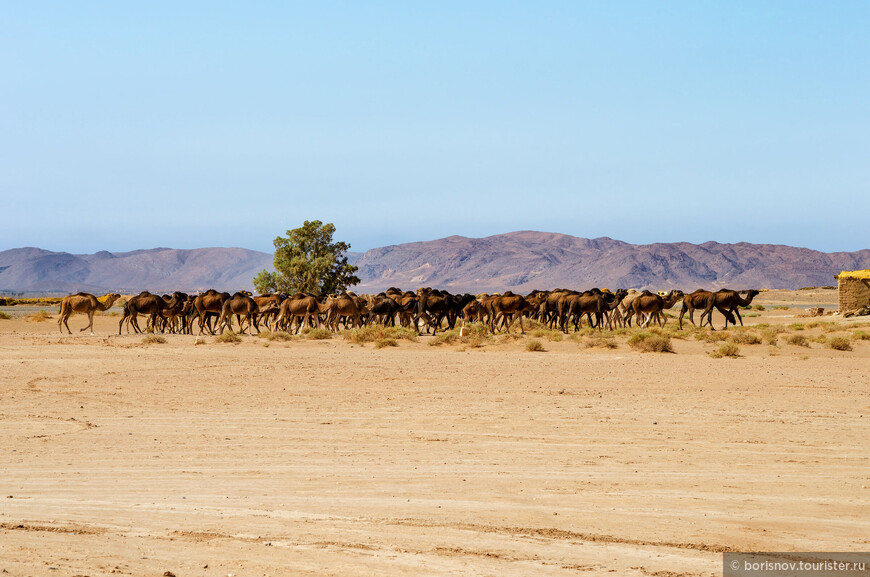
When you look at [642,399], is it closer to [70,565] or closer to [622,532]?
[622,532]

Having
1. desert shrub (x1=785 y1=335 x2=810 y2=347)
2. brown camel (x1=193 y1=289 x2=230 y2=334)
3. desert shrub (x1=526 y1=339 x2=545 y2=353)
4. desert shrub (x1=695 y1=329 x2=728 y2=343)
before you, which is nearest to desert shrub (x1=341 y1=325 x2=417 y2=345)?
desert shrub (x1=526 y1=339 x2=545 y2=353)

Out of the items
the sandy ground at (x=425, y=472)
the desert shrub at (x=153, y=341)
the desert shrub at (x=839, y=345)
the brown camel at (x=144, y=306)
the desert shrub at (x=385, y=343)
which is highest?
the brown camel at (x=144, y=306)

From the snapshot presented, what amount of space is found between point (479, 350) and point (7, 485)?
2065cm

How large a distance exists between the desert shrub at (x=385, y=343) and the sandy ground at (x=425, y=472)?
8658 mm

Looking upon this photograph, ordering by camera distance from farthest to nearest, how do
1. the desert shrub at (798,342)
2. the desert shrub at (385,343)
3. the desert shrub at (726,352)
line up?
the desert shrub at (385,343) < the desert shrub at (798,342) < the desert shrub at (726,352)

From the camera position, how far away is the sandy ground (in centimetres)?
710

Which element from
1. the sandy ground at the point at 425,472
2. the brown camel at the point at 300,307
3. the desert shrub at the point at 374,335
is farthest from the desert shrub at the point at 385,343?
the sandy ground at the point at 425,472

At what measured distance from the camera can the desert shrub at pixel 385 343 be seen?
2977 cm

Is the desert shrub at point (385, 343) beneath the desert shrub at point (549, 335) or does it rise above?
beneath

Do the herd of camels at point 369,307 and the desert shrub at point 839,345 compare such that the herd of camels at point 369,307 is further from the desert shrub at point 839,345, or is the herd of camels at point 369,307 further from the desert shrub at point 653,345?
the desert shrub at point 653,345

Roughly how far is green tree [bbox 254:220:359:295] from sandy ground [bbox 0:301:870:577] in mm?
38948

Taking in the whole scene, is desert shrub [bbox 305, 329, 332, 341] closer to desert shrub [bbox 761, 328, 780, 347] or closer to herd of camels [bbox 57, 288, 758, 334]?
herd of camels [bbox 57, 288, 758, 334]

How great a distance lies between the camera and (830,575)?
659 cm

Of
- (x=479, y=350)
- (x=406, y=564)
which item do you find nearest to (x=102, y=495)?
(x=406, y=564)
